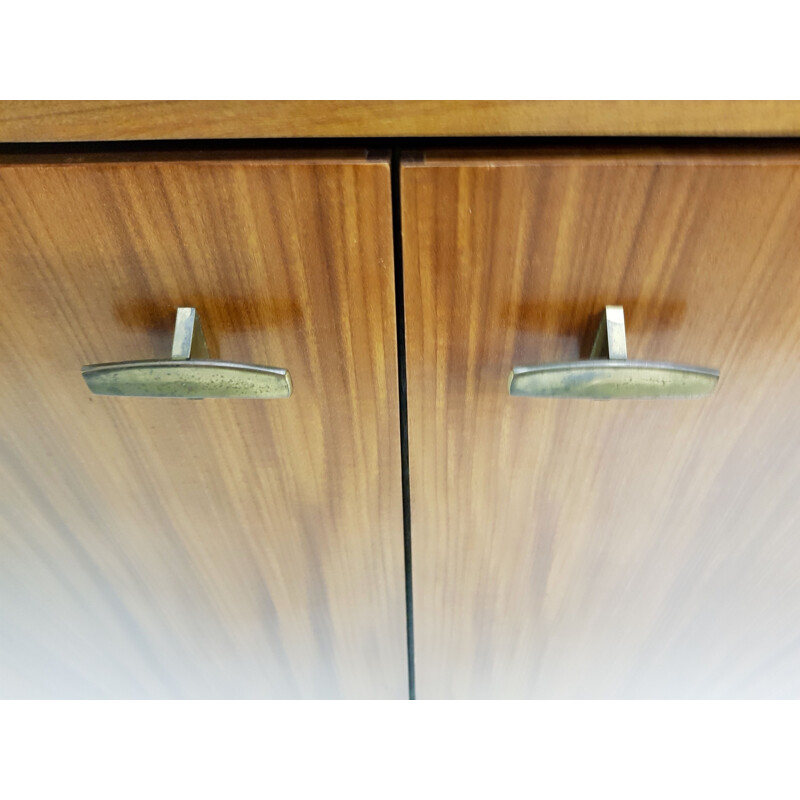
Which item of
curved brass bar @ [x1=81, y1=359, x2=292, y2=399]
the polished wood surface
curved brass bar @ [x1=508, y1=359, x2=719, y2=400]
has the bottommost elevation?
curved brass bar @ [x1=508, y1=359, x2=719, y2=400]

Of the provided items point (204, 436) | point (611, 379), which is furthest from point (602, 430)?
point (204, 436)

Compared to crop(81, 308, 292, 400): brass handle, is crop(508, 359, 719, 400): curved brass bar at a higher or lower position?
lower

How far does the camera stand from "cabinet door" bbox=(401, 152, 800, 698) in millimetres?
159

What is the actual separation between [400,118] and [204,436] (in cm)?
14

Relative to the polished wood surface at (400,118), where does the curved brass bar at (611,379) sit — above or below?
below

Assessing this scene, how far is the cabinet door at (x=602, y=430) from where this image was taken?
0.16 meters

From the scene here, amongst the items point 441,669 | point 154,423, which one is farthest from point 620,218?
point 441,669

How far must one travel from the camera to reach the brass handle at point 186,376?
0.18 m

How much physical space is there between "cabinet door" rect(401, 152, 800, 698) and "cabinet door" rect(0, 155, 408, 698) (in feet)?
0.06

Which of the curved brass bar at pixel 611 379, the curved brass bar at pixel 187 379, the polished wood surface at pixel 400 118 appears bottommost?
the curved brass bar at pixel 611 379

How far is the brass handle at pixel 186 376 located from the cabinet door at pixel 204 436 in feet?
0.04

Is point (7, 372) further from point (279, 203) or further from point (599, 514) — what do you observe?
point (599, 514)

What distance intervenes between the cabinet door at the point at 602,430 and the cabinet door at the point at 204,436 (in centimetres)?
2

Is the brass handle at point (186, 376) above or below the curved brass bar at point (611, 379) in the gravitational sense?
above
